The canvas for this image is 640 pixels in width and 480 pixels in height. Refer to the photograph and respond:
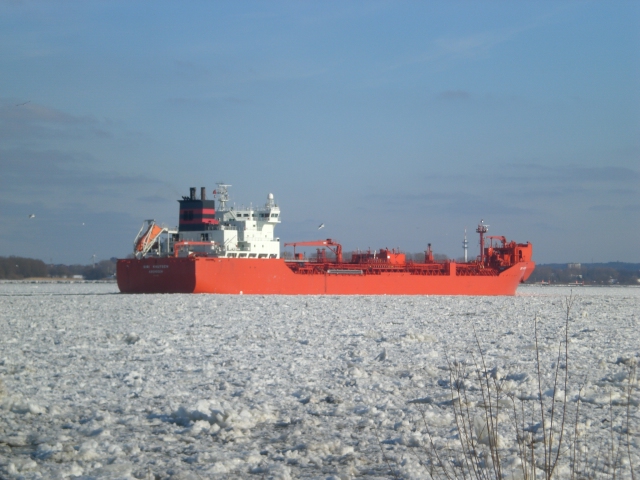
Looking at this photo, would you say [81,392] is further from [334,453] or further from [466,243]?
[466,243]

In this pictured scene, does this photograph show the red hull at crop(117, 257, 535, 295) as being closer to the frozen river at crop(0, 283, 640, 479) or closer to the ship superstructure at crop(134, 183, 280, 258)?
the ship superstructure at crop(134, 183, 280, 258)

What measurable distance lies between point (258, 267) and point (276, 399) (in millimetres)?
20283

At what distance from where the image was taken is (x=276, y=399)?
6.41 meters

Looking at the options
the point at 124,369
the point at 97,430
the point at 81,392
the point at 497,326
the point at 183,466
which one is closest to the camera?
the point at 183,466

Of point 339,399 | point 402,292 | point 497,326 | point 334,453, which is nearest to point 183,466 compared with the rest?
point 334,453

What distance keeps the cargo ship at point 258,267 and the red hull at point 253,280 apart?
0.04 m

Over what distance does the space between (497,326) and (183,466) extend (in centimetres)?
958

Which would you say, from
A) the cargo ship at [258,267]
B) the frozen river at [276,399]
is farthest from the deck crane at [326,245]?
the frozen river at [276,399]

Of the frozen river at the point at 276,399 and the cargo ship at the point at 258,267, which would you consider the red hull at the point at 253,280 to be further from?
the frozen river at the point at 276,399

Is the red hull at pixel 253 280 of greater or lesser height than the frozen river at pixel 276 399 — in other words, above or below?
above

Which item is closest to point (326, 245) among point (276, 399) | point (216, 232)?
point (216, 232)

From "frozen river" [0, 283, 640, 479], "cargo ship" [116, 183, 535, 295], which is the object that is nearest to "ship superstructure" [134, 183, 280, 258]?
"cargo ship" [116, 183, 535, 295]

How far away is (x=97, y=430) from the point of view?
5.48 meters

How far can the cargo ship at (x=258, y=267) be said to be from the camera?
2580cm
